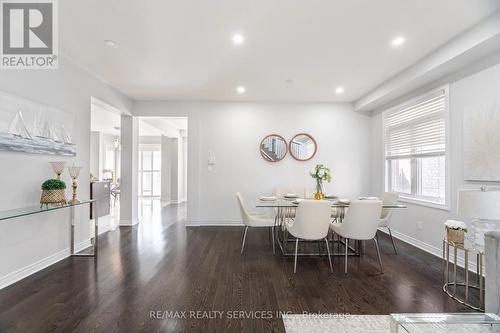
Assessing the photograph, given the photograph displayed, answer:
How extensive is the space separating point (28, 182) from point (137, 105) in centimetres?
298

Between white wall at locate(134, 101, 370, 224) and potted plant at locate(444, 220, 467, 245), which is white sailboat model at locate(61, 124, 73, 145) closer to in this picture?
white wall at locate(134, 101, 370, 224)

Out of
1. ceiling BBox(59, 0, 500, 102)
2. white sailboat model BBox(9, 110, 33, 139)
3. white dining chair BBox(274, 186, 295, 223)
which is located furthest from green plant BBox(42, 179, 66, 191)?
white dining chair BBox(274, 186, 295, 223)

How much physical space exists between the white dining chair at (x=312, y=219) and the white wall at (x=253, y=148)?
2414 mm

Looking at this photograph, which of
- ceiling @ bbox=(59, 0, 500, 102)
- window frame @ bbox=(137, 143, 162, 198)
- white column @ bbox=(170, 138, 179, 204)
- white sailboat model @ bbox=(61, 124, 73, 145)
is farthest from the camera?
window frame @ bbox=(137, 143, 162, 198)

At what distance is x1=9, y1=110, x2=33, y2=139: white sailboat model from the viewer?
2.57 meters

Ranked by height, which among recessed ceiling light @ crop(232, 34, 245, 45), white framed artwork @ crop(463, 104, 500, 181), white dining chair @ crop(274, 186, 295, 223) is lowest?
white dining chair @ crop(274, 186, 295, 223)

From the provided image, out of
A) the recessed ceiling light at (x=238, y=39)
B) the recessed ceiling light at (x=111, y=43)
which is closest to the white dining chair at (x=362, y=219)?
the recessed ceiling light at (x=238, y=39)

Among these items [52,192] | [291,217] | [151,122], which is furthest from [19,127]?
[151,122]

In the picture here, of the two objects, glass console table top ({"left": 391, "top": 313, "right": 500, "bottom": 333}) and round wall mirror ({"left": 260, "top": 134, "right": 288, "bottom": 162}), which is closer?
glass console table top ({"left": 391, "top": 313, "right": 500, "bottom": 333})

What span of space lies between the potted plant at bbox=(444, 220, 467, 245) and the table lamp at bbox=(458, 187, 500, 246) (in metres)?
0.18

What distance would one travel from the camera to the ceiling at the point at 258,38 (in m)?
2.29

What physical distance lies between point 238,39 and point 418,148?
11.1 ft

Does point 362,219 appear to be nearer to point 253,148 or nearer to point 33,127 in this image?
point 253,148

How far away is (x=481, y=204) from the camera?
2.00m
